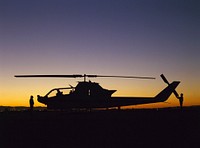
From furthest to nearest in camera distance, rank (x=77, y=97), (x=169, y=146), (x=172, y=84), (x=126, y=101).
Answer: (x=172, y=84) → (x=126, y=101) → (x=77, y=97) → (x=169, y=146)

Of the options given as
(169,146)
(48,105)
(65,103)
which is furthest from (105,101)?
(169,146)

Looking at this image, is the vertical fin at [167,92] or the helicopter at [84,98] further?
the vertical fin at [167,92]

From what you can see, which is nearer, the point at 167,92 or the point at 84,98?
the point at 84,98

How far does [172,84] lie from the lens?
36531 millimetres

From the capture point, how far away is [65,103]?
1064 inches

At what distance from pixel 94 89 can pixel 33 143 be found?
17261 millimetres

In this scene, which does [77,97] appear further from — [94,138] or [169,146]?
[169,146]

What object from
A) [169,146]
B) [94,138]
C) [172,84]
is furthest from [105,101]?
[169,146]

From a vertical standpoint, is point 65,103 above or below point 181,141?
above

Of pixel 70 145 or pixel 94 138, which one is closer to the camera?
pixel 70 145

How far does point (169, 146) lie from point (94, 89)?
60.0ft

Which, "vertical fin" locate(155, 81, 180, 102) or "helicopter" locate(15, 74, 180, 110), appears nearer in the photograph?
"helicopter" locate(15, 74, 180, 110)

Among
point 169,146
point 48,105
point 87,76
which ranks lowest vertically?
point 169,146

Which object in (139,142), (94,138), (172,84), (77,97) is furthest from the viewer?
(172,84)
